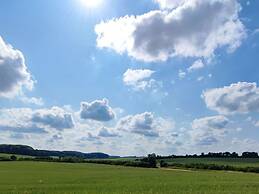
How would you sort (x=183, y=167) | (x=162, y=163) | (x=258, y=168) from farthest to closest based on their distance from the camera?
(x=162, y=163)
(x=183, y=167)
(x=258, y=168)

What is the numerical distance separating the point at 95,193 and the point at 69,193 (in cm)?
217

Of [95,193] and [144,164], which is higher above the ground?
[144,164]

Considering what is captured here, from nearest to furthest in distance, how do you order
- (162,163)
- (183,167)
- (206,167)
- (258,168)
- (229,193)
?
(229,193) < (258,168) < (206,167) < (183,167) < (162,163)

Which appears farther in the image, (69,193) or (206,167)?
(206,167)

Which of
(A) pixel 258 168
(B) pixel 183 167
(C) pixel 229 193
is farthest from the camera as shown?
(B) pixel 183 167

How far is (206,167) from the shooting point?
13838cm

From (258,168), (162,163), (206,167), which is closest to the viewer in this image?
(258,168)

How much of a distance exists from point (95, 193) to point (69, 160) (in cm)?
13634

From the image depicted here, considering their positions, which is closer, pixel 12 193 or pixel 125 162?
pixel 12 193

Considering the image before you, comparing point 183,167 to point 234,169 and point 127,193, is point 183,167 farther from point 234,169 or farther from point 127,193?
point 127,193

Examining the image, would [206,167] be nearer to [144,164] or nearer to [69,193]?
[144,164]

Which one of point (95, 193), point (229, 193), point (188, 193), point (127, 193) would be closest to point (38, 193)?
point (95, 193)

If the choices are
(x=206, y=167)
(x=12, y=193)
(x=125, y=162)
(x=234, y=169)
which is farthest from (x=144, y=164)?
(x=12, y=193)

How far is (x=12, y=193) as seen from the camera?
1459 inches
